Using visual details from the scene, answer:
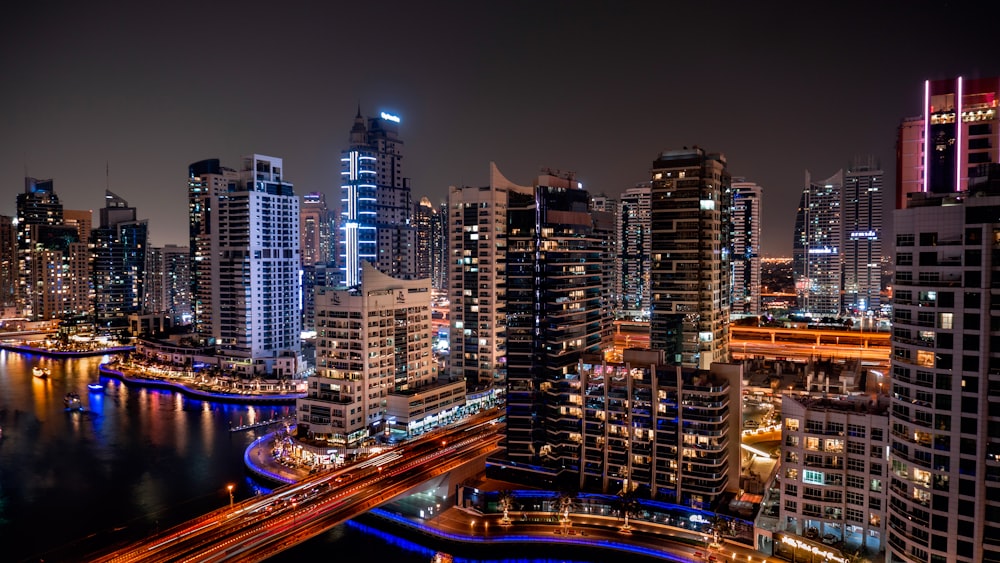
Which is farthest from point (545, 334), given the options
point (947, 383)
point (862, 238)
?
point (862, 238)

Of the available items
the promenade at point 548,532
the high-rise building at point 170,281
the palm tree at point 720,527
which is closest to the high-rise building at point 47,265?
the high-rise building at point 170,281

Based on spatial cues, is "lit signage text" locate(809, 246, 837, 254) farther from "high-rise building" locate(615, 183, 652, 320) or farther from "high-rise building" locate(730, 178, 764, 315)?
"high-rise building" locate(615, 183, 652, 320)

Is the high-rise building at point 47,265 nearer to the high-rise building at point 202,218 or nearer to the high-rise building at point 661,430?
the high-rise building at point 202,218

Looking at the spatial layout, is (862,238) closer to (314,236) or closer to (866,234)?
(866,234)

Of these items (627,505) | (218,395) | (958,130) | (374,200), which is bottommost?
(218,395)

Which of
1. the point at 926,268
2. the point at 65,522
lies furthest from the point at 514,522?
the point at 65,522

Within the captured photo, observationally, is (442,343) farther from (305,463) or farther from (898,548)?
(898,548)
